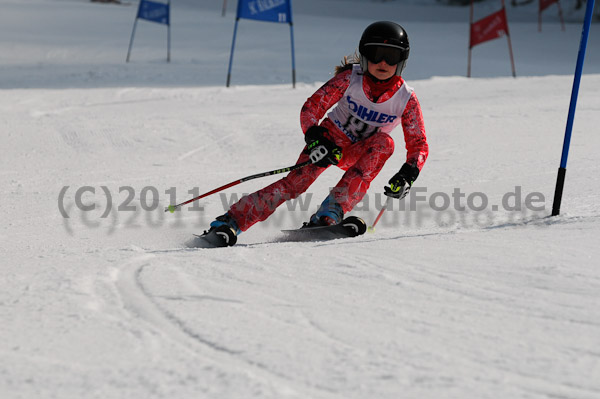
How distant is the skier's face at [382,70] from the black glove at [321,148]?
1.36 feet

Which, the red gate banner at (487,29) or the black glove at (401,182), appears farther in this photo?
the red gate banner at (487,29)

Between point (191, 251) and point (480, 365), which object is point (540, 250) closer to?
point (480, 365)

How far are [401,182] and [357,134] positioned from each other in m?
0.53

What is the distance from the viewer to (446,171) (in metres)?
5.78

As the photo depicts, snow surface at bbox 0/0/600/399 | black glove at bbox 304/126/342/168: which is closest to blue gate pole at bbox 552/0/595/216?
snow surface at bbox 0/0/600/399

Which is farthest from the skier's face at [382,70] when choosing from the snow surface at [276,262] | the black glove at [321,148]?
the snow surface at [276,262]

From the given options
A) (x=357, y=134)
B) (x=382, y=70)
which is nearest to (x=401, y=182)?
(x=357, y=134)

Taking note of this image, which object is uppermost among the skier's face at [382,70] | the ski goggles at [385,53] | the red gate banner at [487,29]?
the red gate banner at [487,29]

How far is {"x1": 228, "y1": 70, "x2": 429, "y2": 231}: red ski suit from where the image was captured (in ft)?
12.9

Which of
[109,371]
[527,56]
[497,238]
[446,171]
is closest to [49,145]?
[446,171]

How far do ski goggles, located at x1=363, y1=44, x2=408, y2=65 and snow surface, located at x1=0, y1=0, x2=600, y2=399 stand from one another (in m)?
0.93

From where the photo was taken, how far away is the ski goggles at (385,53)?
3.79m

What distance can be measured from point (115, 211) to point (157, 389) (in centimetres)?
305

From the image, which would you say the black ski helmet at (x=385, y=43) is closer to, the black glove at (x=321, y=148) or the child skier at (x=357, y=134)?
the child skier at (x=357, y=134)
